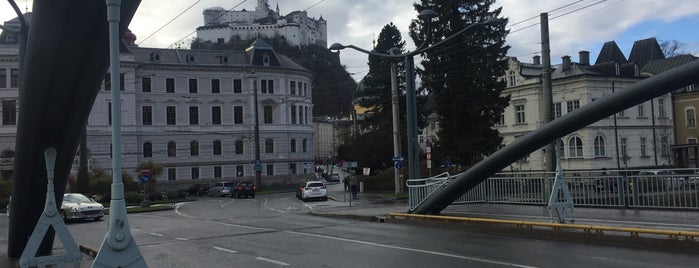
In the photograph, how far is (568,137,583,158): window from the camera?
61.8 m

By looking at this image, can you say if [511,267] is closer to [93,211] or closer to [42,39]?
[42,39]

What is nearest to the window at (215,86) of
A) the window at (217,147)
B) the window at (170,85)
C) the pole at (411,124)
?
the window at (170,85)

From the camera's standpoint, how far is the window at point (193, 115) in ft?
243

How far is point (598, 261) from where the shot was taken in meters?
11.0

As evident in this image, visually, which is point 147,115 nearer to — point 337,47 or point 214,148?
point 214,148

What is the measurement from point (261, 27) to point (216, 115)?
10529 cm

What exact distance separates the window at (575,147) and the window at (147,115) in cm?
4842

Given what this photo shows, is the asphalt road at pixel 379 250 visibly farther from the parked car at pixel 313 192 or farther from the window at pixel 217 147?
the window at pixel 217 147

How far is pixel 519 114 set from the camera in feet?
219

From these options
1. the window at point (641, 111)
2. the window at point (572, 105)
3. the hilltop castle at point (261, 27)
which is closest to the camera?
the window at point (572, 105)

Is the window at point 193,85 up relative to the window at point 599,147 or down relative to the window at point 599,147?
up

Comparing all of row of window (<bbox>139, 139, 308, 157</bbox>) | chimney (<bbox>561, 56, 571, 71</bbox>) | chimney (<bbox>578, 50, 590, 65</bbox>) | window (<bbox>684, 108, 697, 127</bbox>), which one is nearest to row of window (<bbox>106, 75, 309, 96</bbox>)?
row of window (<bbox>139, 139, 308, 157</bbox>)

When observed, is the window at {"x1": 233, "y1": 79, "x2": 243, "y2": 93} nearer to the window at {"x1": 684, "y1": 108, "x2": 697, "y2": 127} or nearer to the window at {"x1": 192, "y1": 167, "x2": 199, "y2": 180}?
the window at {"x1": 192, "y1": 167, "x2": 199, "y2": 180}

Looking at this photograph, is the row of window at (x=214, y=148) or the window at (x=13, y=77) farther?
the row of window at (x=214, y=148)
